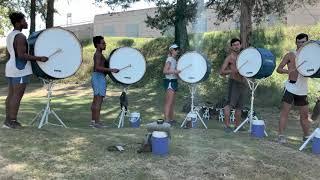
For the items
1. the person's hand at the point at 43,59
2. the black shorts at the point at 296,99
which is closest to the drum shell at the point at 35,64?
the person's hand at the point at 43,59

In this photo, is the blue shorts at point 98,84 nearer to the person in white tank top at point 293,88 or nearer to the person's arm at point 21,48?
the person's arm at point 21,48

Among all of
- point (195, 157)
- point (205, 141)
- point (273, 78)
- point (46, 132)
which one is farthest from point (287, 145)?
point (273, 78)

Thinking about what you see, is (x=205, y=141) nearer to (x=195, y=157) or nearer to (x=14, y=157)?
(x=195, y=157)

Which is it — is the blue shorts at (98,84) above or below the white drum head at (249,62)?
below

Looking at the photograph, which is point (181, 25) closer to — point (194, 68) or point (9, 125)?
point (194, 68)

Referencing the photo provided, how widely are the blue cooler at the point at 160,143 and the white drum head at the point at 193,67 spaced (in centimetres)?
326

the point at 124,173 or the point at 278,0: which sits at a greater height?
the point at 278,0

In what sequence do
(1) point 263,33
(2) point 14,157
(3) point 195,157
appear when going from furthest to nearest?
(1) point 263,33 < (3) point 195,157 < (2) point 14,157

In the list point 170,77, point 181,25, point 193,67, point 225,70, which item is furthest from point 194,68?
point 181,25

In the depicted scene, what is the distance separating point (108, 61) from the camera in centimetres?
1031

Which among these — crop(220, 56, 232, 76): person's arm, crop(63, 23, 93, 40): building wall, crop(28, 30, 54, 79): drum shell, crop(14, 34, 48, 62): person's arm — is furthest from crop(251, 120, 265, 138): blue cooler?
crop(63, 23, 93, 40): building wall

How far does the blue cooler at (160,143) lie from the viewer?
7531 millimetres

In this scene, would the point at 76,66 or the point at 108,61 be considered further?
the point at 108,61

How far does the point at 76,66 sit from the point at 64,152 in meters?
2.13
